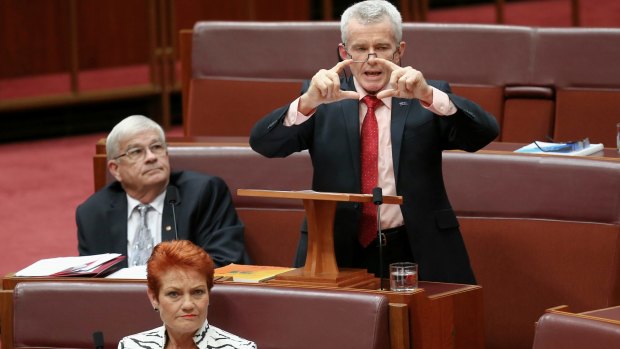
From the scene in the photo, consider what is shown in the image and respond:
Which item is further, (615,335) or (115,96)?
(115,96)

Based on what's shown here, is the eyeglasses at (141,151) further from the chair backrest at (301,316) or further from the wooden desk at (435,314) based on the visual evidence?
the chair backrest at (301,316)

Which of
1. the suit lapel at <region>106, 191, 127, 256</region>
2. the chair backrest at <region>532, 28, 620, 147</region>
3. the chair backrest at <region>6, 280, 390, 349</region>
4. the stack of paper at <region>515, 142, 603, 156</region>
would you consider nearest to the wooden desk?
the chair backrest at <region>6, 280, 390, 349</region>

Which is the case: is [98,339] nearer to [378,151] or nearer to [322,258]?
[322,258]

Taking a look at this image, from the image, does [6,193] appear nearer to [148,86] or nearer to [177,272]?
[148,86]

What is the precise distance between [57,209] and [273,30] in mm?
1093

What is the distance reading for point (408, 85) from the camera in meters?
1.81

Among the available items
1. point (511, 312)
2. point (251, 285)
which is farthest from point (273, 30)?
point (251, 285)

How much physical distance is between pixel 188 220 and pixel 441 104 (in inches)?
27.0

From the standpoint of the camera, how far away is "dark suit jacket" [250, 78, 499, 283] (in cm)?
199

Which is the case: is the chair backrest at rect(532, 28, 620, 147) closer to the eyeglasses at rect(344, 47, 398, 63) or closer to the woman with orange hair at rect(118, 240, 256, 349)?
the eyeglasses at rect(344, 47, 398, 63)

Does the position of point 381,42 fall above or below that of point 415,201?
above

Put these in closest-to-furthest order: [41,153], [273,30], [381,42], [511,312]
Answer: [381,42]
[511,312]
[273,30]
[41,153]

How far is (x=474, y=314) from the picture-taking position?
1.94m

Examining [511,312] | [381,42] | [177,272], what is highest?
[381,42]
